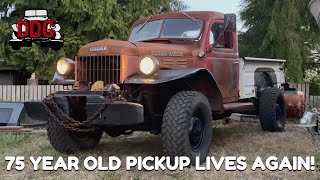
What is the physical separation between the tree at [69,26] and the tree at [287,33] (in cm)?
428

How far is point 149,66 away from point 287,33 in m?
10.8

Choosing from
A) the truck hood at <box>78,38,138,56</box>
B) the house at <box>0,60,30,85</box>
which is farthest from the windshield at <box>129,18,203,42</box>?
the house at <box>0,60,30,85</box>

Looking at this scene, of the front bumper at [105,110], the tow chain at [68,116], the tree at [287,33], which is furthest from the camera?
the tree at [287,33]

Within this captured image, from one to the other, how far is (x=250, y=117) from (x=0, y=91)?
7.86 meters

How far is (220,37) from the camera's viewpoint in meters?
6.84

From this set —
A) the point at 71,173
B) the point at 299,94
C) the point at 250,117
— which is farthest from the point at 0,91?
the point at 71,173

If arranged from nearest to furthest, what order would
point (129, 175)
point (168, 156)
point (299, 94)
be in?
point (129, 175) < point (168, 156) < point (299, 94)

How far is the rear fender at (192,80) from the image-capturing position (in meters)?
5.26

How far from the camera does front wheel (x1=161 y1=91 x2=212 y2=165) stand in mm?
5215

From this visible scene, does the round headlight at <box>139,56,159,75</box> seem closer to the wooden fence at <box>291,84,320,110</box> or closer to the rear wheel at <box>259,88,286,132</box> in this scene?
the rear wheel at <box>259,88,286,132</box>

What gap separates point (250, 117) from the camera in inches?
402

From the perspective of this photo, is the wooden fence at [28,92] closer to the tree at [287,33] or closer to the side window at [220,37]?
the tree at [287,33]

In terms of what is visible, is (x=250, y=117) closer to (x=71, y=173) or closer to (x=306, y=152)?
(x=306, y=152)

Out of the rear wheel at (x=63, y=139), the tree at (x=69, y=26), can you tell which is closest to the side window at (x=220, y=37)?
the rear wheel at (x=63, y=139)
